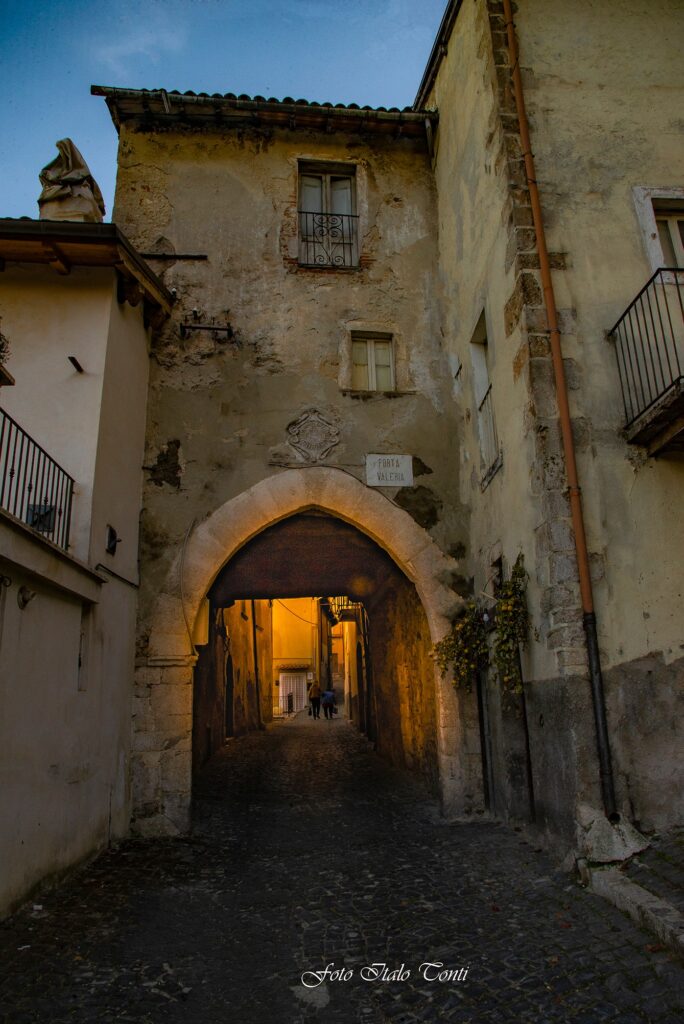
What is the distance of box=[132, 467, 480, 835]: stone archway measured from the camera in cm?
691

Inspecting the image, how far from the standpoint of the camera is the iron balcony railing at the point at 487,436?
6906mm

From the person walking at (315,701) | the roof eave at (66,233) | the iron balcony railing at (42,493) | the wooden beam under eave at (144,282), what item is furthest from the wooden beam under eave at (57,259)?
the person walking at (315,701)

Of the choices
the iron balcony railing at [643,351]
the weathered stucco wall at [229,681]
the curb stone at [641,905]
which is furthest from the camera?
the weathered stucco wall at [229,681]

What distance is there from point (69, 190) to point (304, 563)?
16.0 ft

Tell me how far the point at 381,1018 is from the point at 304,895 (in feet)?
6.40

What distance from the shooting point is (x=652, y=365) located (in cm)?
521

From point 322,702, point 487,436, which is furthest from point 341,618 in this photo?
point 487,436

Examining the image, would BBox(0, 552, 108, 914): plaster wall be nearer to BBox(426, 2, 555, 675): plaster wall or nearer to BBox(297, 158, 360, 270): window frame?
BBox(426, 2, 555, 675): plaster wall

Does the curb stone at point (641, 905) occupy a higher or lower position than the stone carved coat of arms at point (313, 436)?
lower

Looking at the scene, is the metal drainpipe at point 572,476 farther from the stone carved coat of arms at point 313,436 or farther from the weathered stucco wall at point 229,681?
the weathered stucco wall at point 229,681

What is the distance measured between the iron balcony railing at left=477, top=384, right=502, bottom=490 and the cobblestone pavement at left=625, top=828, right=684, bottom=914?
335 centimetres

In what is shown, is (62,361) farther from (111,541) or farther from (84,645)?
(84,645)

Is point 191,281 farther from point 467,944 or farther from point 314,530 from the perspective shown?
point 467,944

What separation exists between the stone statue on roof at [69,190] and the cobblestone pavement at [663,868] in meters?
7.29
